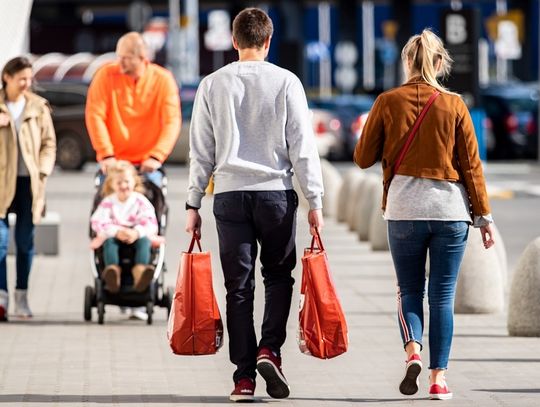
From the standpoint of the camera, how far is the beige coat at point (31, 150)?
472 inches

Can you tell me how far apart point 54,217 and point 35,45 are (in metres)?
53.5

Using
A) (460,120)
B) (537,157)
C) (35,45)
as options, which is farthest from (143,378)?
(35,45)

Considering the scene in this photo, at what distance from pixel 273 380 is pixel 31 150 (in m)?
4.22

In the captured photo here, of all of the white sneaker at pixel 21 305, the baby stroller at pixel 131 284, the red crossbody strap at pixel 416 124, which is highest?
the red crossbody strap at pixel 416 124

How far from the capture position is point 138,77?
12023mm

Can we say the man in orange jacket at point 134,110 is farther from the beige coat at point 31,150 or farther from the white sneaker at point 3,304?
the white sneaker at point 3,304

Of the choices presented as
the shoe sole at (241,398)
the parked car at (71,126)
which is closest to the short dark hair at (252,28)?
the shoe sole at (241,398)

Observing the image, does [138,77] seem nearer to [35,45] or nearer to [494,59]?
[35,45]

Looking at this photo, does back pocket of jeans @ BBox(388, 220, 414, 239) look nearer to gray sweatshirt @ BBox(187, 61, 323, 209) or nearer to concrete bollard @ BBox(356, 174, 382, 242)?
gray sweatshirt @ BBox(187, 61, 323, 209)

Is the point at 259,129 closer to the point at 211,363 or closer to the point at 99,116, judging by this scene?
the point at 211,363

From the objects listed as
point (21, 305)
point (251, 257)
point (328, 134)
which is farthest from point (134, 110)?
point (328, 134)

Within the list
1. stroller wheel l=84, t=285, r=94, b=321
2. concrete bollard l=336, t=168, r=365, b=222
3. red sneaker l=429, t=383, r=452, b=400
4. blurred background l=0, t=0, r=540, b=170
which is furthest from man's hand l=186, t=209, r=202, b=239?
concrete bollard l=336, t=168, r=365, b=222

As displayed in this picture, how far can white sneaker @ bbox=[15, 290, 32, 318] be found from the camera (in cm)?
1226

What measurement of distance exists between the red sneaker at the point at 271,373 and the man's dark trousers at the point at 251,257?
0.17ft
